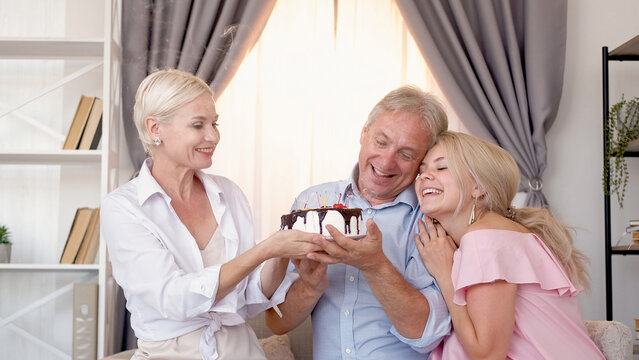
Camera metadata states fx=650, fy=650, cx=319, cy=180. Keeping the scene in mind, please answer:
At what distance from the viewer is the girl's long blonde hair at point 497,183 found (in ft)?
5.51

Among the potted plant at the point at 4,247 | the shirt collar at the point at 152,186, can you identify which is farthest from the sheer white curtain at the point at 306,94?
the shirt collar at the point at 152,186

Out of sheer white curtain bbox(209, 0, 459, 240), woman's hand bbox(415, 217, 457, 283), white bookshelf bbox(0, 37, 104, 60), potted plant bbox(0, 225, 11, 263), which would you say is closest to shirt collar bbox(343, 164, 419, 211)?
woman's hand bbox(415, 217, 457, 283)

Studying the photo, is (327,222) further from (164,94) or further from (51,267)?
(51,267)

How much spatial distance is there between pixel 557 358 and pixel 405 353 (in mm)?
395

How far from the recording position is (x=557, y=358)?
155 centimetres

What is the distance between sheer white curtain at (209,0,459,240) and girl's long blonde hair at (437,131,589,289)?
1496 millimetres

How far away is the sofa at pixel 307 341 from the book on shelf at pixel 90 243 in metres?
0.73

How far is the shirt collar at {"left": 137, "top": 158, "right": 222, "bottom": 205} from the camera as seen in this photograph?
1662 mm

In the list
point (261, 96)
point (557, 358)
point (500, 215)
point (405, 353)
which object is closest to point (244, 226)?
point (405, 353)

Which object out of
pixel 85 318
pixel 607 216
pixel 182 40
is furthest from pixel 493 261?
pixel 182 40

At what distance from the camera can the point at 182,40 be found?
316 cm

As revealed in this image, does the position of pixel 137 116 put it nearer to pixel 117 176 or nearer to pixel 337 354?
pixel 337 354

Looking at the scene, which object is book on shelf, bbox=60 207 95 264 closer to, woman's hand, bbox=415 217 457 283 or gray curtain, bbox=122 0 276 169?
gray curtain, bbox=122 0 276 169

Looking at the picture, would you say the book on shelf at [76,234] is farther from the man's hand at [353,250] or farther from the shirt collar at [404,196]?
the man's hand at [353,250]
